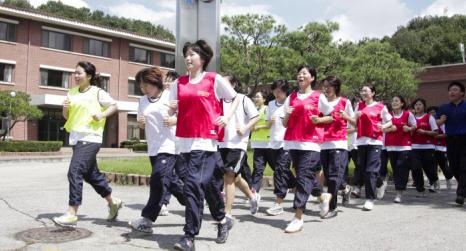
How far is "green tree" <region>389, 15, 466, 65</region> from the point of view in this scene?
2076 inches

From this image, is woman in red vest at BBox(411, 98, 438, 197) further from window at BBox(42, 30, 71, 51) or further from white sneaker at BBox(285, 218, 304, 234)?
window at BBox(42, 30, 71, 51)

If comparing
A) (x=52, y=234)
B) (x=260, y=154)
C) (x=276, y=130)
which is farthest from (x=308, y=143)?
(x=52, y=234)

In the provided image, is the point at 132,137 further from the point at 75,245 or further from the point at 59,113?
the point at 75,245

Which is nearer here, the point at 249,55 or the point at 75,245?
the point at 75,245

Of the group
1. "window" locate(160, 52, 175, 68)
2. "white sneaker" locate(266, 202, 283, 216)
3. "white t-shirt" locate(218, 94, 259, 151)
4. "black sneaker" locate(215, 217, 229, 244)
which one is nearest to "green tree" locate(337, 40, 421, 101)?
"window" locate(160, 52, 175, 68)

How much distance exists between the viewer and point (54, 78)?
1347 inches

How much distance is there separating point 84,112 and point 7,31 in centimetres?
2977

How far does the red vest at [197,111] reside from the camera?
183 inches

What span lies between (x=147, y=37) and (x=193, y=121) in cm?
3538

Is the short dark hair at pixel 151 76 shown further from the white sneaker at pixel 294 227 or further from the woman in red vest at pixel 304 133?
the white sneaker at pixel 294 227

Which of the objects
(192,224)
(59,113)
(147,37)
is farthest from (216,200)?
(147,37)

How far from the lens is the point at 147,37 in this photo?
38.6m

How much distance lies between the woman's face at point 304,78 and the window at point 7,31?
30572mm

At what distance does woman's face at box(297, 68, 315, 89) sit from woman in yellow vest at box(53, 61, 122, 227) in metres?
2.36
